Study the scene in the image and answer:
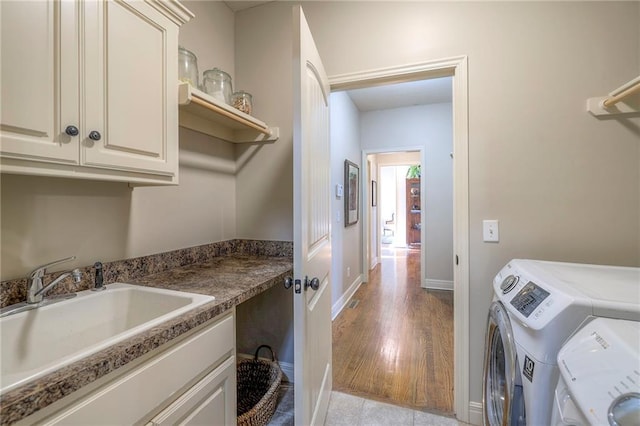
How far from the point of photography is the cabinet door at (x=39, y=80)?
759 millimetres

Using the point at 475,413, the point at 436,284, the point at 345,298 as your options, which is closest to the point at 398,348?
the point at 475,413

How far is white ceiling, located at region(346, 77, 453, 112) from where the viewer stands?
3355 mm

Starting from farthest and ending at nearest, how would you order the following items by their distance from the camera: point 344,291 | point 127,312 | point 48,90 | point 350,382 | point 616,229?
point 344,291 → point 350,382 → point 616,229 → point 127,312 → point 48,90

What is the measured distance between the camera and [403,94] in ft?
11.9

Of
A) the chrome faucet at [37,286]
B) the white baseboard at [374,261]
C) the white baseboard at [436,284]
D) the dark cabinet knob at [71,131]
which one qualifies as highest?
the dark cabinet knob at [71,131]

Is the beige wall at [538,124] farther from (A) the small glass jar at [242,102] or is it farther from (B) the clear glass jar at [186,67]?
(B) the clear glass jar at [186,67]

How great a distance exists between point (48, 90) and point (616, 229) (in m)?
2.38

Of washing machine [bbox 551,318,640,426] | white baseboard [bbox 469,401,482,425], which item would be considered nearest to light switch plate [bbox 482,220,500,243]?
washing machine [bbox 551,318,640,426]

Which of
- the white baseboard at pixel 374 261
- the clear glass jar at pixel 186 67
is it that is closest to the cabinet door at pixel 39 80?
the clear glass jar at pixel 186 67

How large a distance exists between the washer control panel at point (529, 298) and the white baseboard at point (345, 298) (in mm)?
2174

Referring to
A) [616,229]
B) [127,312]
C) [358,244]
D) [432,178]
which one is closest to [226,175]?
[127,312]

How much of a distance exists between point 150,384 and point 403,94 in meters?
3.82

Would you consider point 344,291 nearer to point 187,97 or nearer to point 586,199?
point 586,199

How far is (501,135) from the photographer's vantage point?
1.53 meters
